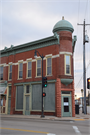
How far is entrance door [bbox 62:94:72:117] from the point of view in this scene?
22984 mm

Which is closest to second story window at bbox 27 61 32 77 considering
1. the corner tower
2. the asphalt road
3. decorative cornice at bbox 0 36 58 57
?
decorative cornice at bbox 0 36 58 57

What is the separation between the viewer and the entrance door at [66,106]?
23.0 m

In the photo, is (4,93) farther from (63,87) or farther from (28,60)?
(63,87)

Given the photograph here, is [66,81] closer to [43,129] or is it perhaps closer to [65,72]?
[65,72]

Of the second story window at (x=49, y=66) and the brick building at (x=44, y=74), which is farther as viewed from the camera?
the second story window at (x=49, y=66)

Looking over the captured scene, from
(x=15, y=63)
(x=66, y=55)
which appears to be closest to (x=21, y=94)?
(x=15, y=63)

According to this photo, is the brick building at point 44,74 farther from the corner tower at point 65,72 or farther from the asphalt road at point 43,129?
the asphalt road at point 43,129

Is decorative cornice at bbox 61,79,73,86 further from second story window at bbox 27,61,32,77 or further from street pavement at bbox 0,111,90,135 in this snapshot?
street pavement at bbox 0,111,90,135

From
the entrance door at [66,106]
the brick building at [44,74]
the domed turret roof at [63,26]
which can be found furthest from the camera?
the domed turret roof at [63,26]

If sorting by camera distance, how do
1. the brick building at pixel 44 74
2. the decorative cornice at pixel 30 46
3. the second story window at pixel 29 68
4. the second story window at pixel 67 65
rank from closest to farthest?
Result: the brick building at pixel 44 74
the second story window at pixel 67 65
the decorative cornice at pixel 30 46
the second story window at pixel 29 68

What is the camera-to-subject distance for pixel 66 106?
76.2 ft

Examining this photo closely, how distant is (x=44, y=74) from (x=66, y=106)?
5.14 metres

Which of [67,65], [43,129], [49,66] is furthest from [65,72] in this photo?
[43,129]

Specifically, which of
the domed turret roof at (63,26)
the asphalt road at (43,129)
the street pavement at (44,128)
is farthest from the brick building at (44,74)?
the asphalt road at (43,129)
